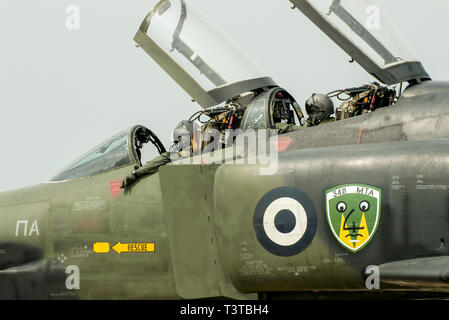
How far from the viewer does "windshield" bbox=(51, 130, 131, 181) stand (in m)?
8.45

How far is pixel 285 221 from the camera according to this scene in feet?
22.4

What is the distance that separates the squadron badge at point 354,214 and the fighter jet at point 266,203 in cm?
1

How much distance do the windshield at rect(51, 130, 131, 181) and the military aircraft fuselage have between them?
0.43 feet

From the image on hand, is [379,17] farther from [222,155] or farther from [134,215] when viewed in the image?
[134,215]

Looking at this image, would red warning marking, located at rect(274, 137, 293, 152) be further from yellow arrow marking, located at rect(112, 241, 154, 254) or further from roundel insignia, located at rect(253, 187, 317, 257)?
yellow arrow marking, located at rect(112, 241, 154, 254)

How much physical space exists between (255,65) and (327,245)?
3.67m

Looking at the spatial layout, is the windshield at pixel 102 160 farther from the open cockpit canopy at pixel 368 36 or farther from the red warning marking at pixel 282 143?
the open cockpit canopy at pixel 368 36

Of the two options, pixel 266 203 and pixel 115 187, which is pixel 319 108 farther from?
pixel 115 187

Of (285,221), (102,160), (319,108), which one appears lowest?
(285,221)

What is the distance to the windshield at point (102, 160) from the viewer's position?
845cm

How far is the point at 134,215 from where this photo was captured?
773 centimetres

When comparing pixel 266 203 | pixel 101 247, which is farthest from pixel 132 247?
pixel 266 203

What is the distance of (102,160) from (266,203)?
2.54m

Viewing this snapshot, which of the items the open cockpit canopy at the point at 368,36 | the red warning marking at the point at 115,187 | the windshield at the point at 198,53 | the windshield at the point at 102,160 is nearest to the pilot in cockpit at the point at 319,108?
the open cockpit canopy at the point at 368,36
